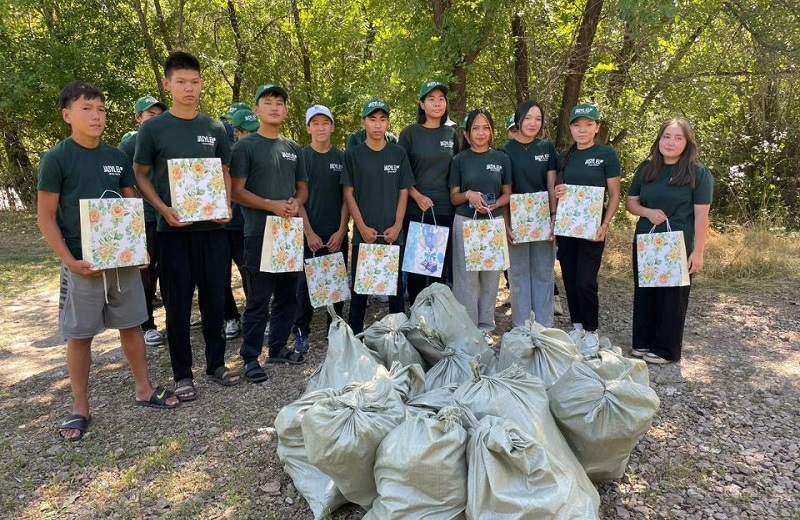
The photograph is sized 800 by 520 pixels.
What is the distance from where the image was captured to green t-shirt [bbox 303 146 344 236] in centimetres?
461

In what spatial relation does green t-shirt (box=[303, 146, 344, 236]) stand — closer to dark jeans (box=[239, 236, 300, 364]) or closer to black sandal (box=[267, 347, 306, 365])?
dark jeans (box=[239, 236, 300, 364])

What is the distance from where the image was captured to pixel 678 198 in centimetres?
411

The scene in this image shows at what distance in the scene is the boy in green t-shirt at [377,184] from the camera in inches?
173

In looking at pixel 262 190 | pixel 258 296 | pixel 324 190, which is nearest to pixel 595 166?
pixel 324 190

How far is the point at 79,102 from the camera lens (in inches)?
126

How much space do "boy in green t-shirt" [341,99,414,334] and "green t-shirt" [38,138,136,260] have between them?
1.74 meters

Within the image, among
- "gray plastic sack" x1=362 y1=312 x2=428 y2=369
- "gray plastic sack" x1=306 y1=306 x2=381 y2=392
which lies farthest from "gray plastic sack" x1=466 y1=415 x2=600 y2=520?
"gray plastic sack" x1=362 y1=312 x2=428 y2=369

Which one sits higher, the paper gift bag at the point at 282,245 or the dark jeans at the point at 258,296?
the paper gift bag at the point at 282,245

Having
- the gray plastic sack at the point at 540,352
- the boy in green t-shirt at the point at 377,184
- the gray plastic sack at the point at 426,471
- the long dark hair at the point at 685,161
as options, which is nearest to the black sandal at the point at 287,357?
the boy in green t-shirt at the point at 377,184

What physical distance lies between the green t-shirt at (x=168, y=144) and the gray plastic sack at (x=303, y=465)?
5.19ft

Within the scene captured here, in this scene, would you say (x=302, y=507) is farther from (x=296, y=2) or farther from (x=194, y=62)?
(x=296, y=2)

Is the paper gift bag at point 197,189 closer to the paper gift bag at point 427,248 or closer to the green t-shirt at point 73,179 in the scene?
the green t-shirt at point 73,179

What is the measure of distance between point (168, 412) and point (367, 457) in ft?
6.38

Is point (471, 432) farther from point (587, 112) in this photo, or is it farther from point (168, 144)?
point (587, 112)
